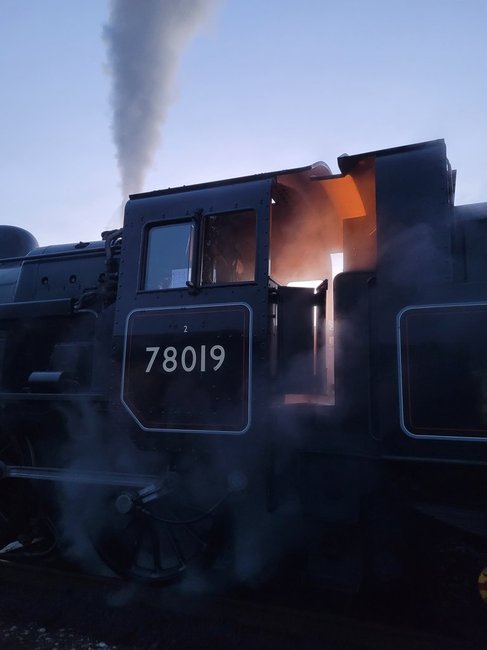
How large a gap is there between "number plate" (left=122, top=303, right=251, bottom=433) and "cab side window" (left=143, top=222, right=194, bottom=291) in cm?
26

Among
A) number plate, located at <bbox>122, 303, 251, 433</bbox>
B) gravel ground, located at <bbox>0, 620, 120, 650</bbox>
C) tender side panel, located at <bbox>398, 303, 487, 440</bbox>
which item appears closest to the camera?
tender side panel, located at <bbox>398, 303, 487, 440</bbox>

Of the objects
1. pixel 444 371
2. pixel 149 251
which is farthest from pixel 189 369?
pixel 444 371

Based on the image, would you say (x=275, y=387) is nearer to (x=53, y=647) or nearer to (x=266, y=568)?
(x=266, y=568)

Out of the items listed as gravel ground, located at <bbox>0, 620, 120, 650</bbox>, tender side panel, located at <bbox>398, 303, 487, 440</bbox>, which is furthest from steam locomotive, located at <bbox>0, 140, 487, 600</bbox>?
gravel ground, located at <bbox>0, 620, 120, 650</bbox>

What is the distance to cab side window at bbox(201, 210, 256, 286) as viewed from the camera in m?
3.70

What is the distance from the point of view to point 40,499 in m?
4.27

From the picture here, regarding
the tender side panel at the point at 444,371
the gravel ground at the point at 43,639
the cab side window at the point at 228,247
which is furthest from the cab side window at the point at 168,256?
the gravel ground at the point at 43,639

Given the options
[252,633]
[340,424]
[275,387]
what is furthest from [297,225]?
[252,633]

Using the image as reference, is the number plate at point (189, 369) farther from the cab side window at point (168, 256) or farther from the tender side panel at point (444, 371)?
the tender side panel at point (444, 371)

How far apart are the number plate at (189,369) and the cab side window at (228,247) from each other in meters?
0.37

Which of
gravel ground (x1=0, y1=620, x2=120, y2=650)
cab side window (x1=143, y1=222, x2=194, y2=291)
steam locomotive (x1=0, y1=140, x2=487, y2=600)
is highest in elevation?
cab side window (x1=143, y1=222, x2=194, y2=291)

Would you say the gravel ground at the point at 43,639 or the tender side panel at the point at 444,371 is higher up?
the tender side panel at the point at 444,371

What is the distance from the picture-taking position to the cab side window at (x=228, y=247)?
12.1ft

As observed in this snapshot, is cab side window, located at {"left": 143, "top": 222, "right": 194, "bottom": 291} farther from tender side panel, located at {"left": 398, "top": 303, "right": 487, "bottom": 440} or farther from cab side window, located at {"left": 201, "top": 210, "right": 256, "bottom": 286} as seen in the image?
tender side panel, located at {"left": 398, "top": 303, "right": 487, "bottom": 440}
